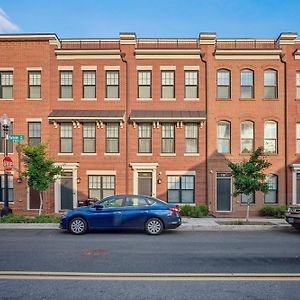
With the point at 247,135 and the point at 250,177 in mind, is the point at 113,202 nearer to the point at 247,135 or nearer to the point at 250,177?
the point at 250,177

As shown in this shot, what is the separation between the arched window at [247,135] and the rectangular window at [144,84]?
21.3ft

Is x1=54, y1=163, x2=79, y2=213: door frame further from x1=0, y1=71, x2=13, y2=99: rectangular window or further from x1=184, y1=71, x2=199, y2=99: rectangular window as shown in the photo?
x1=184, y1=71, x2=199, y2=99: rectangular window

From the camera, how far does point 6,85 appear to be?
792 inches

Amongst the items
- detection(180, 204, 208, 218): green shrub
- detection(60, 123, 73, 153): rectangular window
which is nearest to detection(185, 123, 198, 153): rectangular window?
detection(180, 204, 208, 218): green shrub

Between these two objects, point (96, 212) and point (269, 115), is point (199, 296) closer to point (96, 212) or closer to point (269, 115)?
point (96, 212)

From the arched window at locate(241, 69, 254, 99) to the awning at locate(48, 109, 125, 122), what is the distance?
8.02m

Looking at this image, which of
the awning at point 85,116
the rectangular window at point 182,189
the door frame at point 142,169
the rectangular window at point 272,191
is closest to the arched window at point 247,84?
the rectangular window at point 272,191

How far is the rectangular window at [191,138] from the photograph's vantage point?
19875 millimetres

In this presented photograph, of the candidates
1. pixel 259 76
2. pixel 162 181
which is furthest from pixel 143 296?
pixel 259 76

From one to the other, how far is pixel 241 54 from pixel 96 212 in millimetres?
14064

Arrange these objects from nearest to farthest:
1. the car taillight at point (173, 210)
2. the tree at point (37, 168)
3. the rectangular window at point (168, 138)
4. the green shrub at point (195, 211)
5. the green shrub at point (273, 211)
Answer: the car taillight at point (173, 210) → the tree at point (37, 168) → the green shrub at point (195, 211) → the green shrub at point (273, 211) → the rectangular window at point (168, 138)

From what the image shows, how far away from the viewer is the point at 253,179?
14438mm

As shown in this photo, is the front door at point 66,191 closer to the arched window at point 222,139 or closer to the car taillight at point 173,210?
the car taillight at point 173,210

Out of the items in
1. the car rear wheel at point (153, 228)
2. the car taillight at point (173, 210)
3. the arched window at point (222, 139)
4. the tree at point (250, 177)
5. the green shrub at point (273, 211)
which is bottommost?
the green shrub at point (273, 211)
